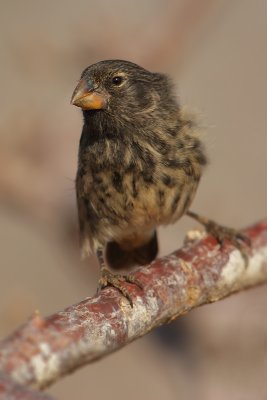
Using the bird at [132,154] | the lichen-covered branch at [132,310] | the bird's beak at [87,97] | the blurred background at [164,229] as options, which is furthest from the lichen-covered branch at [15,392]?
the blurred background at [164,229]

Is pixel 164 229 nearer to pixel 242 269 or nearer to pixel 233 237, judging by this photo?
pixel 233 237

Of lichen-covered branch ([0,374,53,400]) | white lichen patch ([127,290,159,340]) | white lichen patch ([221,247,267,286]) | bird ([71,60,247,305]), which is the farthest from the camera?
bird ([71,60,247,305])

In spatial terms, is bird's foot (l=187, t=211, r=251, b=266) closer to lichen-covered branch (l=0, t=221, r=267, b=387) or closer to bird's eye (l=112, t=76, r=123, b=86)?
lichen-covered branch (l=0, t=221, r=267, b=387)

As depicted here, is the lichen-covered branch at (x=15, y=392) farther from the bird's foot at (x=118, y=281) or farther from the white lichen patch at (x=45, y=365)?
the bird's foot at (x=118, y=281)

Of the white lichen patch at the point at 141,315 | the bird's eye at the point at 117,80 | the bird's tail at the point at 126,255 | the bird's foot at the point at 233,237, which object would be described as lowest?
the white lichen patch at the point at 141,315

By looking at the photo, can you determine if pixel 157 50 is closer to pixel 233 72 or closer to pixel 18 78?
pixel 233 72

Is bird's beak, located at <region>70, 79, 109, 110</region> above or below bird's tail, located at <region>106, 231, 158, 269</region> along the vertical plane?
above

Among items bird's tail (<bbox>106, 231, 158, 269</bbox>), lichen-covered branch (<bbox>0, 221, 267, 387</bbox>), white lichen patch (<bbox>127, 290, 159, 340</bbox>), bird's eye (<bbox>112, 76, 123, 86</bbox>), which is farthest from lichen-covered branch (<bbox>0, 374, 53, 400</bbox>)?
bird's tail (<bbox>106, 231, 158, 269</bbox>)
